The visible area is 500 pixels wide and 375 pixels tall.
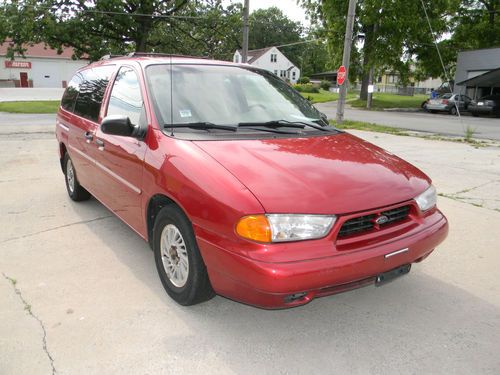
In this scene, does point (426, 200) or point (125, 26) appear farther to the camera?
point (125, 26)

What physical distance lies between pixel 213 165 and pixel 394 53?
107 ft

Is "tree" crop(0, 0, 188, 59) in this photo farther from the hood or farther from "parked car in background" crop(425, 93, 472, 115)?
the hood

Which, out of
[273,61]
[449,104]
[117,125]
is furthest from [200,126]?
[273,61]

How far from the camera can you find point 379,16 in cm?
3044

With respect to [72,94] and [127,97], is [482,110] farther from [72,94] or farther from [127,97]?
[127,97]

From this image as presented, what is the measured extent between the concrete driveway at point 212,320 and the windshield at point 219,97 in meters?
1.38

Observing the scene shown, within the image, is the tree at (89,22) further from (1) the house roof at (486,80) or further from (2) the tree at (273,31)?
(2) the tree at (273,31)

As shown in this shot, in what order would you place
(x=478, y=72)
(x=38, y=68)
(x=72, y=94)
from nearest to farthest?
(x=72, y=94)
(x=478, y=72)
(x=38, y=68)

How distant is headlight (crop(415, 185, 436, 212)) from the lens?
3104mm

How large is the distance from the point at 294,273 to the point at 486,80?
32.1m

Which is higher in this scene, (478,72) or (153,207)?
(478,72)

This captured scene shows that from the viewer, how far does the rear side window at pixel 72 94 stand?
5.27 metres

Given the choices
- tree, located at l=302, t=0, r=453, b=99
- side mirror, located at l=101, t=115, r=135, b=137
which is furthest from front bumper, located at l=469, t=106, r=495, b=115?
side mirror, located at l=101, t=115, r=135, b=137

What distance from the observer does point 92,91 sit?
475cm
